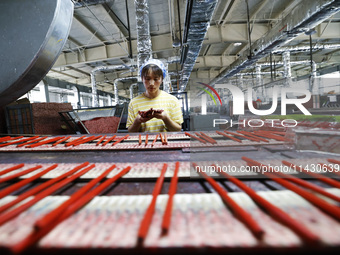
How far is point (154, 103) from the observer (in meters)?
2.04

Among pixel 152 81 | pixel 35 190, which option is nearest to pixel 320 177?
pixel 35 190

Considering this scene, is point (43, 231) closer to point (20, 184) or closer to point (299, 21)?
point (20, 184)

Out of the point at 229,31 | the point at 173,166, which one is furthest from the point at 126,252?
the point at 229,31

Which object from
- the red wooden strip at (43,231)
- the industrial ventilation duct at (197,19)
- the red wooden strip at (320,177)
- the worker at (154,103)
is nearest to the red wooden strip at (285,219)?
the red wooden strip at (320,177)

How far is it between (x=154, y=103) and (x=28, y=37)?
1224mm

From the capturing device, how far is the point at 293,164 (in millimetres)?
661

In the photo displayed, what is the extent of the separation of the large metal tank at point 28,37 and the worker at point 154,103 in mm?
857

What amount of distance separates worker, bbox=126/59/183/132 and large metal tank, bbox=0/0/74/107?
2.81 feet

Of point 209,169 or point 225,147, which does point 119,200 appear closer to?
point 209,169

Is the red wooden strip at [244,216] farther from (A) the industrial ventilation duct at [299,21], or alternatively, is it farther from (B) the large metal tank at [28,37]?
(A) the industrial ventilation duct at [299,21]

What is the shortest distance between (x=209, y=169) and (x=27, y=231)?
56 centimetres

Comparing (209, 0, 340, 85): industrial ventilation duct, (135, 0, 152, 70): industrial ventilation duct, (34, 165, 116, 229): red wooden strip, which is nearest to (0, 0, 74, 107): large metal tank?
(34, 165, 116, 229): red wooden strip

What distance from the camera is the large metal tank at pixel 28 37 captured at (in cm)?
111

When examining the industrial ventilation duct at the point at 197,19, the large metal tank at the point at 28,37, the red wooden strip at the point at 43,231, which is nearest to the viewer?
the red wooden strip at the point at 43,231
